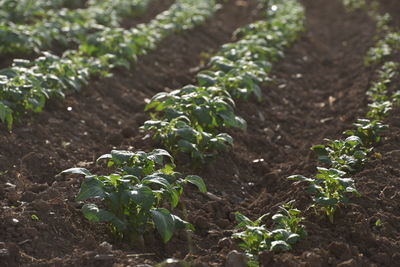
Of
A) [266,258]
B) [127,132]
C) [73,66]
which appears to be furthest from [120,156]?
[73,66]

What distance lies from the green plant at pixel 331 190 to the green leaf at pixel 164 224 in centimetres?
86

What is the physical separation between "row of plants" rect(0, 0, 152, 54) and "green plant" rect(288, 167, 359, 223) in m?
4.22

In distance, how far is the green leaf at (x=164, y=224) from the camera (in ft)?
12.2

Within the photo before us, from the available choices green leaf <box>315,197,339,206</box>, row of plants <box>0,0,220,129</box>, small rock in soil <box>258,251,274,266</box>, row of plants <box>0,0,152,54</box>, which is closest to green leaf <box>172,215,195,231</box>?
small rock in soil <box>258,251,274,266</box>

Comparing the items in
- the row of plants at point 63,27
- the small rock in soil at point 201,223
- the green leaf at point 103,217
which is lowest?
the small rock in soil at point 201,223

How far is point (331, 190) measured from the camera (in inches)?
165

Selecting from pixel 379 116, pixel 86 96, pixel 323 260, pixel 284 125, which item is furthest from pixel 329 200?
pixel 86 96

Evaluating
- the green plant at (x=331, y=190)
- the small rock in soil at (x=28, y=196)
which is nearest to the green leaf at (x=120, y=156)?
the small rock in soil at (x=28, y=196)

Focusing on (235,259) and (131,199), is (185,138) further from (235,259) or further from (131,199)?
(235,259)

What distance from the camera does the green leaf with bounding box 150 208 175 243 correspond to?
3.73 m

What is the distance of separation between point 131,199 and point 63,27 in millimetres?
5382

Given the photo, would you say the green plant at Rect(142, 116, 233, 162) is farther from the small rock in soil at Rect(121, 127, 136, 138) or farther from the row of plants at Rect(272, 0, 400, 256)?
the row of plants at Rect(272, 0, 400, 256)

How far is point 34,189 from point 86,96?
7.87 ft

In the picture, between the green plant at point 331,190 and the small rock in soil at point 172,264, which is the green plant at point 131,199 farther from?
the green plant at point 331,190
